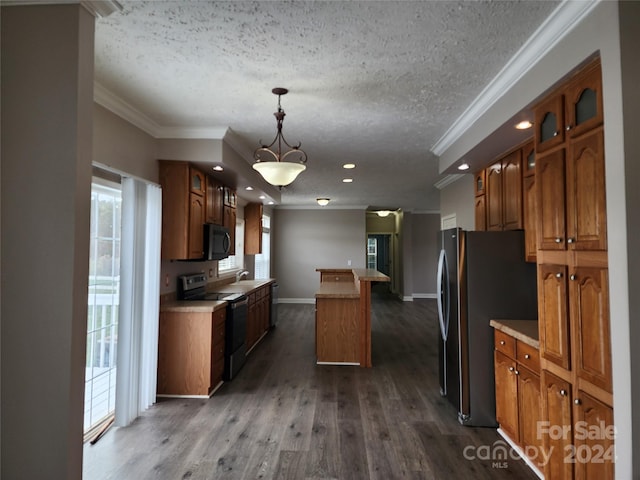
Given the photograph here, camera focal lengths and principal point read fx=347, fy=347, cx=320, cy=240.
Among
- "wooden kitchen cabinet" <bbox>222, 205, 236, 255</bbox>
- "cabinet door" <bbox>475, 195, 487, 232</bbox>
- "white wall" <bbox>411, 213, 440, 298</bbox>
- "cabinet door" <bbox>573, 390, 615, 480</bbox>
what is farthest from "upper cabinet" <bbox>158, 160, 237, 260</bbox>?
"white wall" <bbox>411, 213, 440, 298</bbox>

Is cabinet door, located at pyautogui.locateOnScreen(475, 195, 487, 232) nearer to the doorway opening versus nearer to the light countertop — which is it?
the light countertop

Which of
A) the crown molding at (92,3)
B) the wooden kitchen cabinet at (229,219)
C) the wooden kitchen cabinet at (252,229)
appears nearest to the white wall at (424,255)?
the wooden kitchen cabinet at (252,229)

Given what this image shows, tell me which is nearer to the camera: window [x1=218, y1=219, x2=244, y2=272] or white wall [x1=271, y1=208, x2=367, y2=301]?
window [x1=218, y1=219, x2=244, y2=272]

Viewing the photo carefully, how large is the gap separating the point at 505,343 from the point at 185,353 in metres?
2.94

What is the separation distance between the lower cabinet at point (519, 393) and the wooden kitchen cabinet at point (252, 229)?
4916 millimetres

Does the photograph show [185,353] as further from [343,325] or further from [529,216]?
[529,216]

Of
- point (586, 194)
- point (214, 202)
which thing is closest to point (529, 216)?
point (586, 194)

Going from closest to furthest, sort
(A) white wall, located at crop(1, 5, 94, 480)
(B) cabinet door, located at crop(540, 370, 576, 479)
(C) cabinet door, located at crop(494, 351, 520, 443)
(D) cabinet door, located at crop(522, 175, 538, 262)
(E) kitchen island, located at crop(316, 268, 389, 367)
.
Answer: (A) white wall, located at crop(1, 5, 94, 480)
(B) cabinet door, located at crop(540, 370, 576, 479)
(C) cabinet door, located at crop(494, 351, 520, 443)
(D) cabinet door, located at crop(522, 175, 538, 262)
(E) kitchen island, located at crop(316, 268, 389, 367)

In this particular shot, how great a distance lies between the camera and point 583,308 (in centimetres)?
170

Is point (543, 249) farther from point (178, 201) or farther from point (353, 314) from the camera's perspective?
point (178, 201)

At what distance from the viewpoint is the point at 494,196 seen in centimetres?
361

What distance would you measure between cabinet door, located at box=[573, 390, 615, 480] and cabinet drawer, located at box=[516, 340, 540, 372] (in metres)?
0.55

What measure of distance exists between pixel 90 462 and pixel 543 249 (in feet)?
11.0

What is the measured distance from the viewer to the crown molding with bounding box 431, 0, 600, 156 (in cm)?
164
